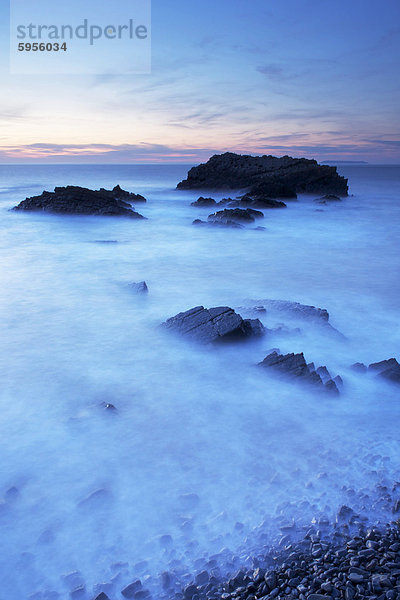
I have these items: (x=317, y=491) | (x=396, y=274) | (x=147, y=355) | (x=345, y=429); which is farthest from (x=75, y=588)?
(x=396, y=274)

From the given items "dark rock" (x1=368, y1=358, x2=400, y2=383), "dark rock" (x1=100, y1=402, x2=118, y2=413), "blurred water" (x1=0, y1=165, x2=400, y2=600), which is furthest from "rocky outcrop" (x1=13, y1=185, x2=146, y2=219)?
"dark rock" (x1=100, y1=402, x2=118, y2=413)

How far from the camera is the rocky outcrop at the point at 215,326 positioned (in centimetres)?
662

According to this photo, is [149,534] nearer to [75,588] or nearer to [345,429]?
[75,588]

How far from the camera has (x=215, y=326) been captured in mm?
6770

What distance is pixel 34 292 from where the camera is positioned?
9.59 metres

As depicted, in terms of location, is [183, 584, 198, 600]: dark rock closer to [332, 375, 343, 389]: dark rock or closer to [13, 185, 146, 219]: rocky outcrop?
[332, 375, 343, 389]: dark rock

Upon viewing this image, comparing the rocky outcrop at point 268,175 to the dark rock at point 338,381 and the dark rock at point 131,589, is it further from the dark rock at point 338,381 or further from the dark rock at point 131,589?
the dark rock at point 131,589

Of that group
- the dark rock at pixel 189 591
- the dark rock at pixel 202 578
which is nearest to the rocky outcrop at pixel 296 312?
→ the dark rock at pixel 202 578

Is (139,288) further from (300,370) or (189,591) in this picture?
(189,591)

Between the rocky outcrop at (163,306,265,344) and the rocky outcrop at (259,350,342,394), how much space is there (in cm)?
77

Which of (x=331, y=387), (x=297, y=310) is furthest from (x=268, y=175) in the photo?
(x=331, y=387)

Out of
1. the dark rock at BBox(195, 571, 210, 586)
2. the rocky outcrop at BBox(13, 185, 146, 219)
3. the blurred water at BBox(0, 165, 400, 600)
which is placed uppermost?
the rocky outcrop at BBox(13, 185, 146, 219)

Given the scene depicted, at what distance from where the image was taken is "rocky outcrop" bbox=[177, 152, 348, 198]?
36.6 meters

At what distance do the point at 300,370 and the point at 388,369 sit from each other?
45.8 inches
